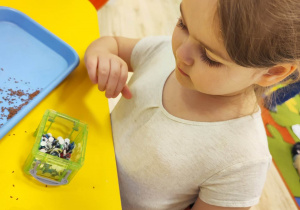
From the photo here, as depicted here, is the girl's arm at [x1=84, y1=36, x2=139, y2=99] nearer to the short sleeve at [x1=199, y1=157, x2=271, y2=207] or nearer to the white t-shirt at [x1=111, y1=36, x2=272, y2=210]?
the white t-shirt at [x1=111, y1=36, x2=272, y2=210]

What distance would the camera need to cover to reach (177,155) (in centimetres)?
55

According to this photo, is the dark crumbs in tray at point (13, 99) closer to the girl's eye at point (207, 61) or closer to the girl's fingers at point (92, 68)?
the girl's fingers at point (92, 68)

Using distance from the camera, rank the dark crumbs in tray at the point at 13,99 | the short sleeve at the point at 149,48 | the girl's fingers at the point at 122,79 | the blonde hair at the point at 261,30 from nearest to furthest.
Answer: the blonde hair at the point at 261,30 → the dark crumbs in tray at the point at 13,99 → the girl's fingers at the point at 122,79 → the short sleeve at the point at 149,48

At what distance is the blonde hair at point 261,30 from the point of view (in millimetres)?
341

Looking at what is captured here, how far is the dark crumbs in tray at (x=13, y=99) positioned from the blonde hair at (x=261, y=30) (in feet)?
1.06

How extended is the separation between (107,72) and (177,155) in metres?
0.20

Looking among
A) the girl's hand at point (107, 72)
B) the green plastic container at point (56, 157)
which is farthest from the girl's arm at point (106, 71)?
the green plastic container at point (56, 157)

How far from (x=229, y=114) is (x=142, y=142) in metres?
0.17

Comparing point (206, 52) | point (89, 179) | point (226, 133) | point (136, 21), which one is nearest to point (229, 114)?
point (226, 133)

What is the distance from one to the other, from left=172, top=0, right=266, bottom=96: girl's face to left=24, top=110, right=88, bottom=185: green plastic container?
0.19 m

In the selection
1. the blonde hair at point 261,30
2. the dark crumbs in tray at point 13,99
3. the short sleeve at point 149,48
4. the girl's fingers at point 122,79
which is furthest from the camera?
the short sleeve at point 149,48

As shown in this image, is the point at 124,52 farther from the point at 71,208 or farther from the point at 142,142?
the point at 71,208

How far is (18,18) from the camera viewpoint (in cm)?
57

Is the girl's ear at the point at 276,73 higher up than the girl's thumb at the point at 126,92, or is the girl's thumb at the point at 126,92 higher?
the girl's ear at the point at 276,73
